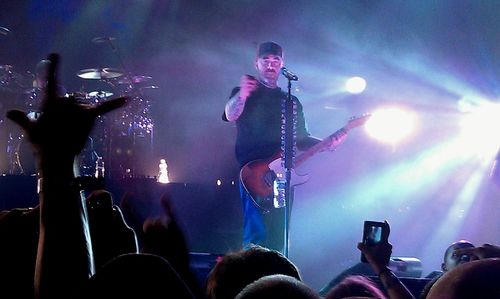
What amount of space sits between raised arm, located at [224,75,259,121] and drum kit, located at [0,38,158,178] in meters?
3.62

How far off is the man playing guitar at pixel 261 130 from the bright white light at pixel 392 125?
4729 mm

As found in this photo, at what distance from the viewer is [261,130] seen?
4.40 meters

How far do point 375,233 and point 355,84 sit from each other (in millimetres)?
7189

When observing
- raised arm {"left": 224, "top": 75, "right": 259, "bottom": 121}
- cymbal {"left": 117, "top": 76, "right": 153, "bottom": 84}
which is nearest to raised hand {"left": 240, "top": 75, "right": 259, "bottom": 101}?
raised arm {"left": 224, "top": 75, "right": 259, "bottom": 121}

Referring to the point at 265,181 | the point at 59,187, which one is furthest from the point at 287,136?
the point at 59,187

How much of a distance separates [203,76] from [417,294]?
8.10 metres

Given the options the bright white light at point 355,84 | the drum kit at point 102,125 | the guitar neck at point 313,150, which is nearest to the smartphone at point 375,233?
the guitar neck at point 313,150

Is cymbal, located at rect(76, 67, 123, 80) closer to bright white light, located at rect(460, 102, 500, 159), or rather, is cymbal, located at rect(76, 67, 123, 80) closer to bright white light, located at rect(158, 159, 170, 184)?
bright white light, located at rect(158, 159, 170, 184)

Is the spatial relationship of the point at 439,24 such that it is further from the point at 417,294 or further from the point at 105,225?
the point at 105,225

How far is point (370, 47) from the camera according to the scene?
8.42 meters

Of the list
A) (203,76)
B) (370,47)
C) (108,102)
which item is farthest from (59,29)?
(108,102)

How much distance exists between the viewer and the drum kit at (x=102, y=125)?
25.3 ft

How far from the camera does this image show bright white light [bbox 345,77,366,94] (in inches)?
356

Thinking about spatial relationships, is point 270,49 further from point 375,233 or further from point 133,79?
point 133,79
